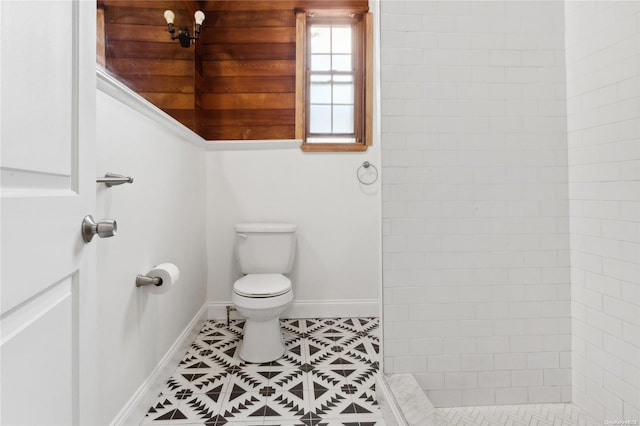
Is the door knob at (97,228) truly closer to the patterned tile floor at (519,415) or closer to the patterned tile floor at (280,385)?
the patterned tile floor at (280,385)

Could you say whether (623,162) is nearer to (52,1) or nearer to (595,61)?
(595,61)

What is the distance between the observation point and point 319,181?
2.61 metres

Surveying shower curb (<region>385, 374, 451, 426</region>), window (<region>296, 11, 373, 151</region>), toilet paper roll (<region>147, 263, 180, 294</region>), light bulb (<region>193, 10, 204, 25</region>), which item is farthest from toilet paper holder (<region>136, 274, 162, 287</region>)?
light bulb (<region>193, 10, 204, 25</region>)

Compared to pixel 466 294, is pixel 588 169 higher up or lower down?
higher up

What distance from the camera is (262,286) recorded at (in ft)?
6.53

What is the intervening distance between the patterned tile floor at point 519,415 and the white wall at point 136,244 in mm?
1278

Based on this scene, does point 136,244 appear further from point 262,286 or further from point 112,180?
point 262,286

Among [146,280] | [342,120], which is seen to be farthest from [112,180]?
[342,120]

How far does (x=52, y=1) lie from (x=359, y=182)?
2.15 meters

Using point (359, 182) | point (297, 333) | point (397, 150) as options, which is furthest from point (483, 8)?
point (297, 333)

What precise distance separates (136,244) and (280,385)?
960 mm

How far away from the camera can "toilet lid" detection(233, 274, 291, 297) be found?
1903mm

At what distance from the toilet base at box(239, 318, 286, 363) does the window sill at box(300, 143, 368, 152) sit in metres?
1.29

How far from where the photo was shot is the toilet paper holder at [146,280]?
1.42m
